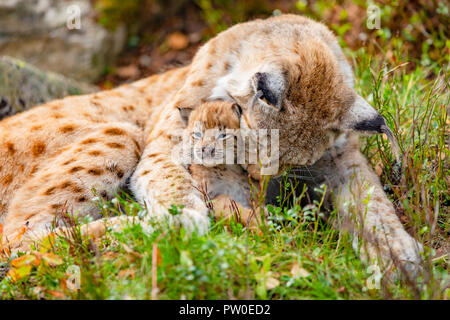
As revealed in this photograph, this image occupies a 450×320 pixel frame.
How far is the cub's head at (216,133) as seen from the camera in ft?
10.9

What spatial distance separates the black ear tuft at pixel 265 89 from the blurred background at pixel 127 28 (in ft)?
11.4

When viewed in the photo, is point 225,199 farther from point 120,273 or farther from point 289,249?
point 120,273

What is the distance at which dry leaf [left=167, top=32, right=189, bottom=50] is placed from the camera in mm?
8898

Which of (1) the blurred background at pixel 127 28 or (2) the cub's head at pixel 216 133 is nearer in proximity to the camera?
(2) the cub's head at pixel 216 133

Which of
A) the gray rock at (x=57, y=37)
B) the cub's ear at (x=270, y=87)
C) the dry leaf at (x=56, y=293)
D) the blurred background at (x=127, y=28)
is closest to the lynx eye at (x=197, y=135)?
the cub's ear at (x=270, y=87)

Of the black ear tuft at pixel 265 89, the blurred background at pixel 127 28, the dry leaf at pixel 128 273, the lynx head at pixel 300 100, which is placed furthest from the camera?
the blurred background at pixel 127 28

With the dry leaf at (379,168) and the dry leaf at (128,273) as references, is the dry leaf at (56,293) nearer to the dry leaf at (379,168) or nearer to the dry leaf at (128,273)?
the dry leaf at (128,273)

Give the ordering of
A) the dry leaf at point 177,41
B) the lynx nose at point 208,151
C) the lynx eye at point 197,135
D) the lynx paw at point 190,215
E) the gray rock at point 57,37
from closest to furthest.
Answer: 1. the lynx paw at point 190,215
2. the lynx nose at point 208,151
3. the lynx eye at point 197,135
4. the gray rock at point 57,37
5. the dry leaf at point 177,41

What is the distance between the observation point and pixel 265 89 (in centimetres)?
303

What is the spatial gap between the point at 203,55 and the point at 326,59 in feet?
3.71

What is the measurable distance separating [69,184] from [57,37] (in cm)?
517

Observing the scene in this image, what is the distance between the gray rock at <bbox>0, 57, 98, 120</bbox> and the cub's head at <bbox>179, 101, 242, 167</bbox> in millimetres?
2879

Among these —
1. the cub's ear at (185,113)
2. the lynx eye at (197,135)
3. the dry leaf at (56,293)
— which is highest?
the cub's ear at (185,113)

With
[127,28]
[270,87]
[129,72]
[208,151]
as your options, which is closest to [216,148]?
[208,151]
